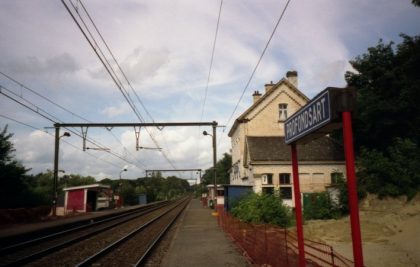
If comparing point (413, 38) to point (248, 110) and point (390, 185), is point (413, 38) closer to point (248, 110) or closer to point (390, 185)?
point (390, 185)

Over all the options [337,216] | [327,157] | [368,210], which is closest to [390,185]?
[368,210]

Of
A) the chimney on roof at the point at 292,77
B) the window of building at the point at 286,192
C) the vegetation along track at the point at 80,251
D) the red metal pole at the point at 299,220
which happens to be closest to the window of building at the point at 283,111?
the chimney on roof at the point at 292,77

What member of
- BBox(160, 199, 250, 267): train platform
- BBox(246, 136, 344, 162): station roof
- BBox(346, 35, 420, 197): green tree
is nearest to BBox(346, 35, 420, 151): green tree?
BBox(346, 35, 420, 197): green tree

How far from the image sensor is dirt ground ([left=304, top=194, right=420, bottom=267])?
44.3 ft

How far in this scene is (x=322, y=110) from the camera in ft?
18.1

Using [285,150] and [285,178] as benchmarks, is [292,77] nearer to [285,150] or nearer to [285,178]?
[285,150]

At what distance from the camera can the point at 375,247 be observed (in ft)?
50.9

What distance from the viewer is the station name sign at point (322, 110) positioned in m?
5.14

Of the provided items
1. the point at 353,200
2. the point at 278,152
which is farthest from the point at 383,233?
the point at 278,152

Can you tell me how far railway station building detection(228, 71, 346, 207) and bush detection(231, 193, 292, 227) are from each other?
239 inches

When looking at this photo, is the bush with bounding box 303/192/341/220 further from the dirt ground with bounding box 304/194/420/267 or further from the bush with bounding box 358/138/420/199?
the bush with bounding box 358/138/420/199

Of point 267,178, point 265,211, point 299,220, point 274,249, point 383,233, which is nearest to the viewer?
point 299,220

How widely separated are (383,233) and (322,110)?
14.9 meters

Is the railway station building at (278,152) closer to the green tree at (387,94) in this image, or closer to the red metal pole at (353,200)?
the green tree at (387,94)
